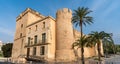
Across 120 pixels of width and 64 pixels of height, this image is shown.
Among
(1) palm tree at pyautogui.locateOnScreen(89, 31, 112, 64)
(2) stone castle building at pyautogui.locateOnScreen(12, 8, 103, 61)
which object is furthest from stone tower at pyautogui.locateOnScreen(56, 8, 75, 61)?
(1) palm tree at pyautogui.locateOnScreen(89, 31, 112, 64)

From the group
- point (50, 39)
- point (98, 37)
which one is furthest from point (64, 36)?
point (98, 37)

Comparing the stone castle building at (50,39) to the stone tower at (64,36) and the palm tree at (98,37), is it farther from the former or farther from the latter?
the palm tree at (98,37)

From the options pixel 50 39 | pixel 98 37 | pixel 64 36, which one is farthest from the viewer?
pixel 64 36

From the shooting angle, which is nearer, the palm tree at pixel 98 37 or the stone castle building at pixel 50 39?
the palm tree at pixel 98 37

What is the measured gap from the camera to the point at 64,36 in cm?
3216

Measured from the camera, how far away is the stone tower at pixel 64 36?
31.0 meters

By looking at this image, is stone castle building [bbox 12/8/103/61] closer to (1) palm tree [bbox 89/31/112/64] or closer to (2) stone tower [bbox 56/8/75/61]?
(2) stone tower [bbox 56/8/75/61]

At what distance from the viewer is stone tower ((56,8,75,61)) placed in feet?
102

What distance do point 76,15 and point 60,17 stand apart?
186 inches

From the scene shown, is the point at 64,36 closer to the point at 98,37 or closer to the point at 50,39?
the point at 50,39

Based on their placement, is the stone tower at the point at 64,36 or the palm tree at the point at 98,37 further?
the stone tower at the point at 64,36

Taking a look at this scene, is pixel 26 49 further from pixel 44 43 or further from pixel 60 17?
pixel 60 17

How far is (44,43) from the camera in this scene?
31.4 metres

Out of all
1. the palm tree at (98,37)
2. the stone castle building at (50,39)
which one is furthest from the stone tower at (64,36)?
the palm tree at (98,37)
